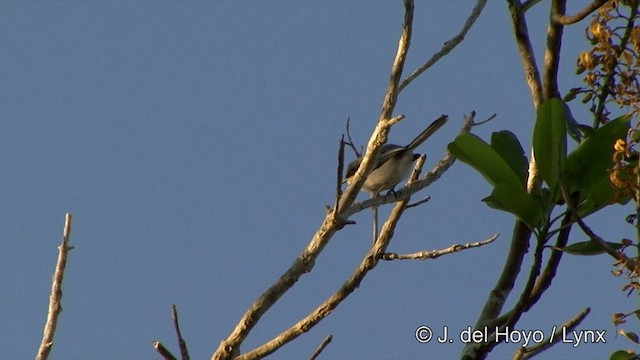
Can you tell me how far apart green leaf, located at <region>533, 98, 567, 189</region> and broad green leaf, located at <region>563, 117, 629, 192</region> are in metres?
0.03

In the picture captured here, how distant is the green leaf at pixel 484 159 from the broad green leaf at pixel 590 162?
16cm

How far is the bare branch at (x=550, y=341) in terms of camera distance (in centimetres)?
199

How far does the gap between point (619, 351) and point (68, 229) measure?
1.68 m

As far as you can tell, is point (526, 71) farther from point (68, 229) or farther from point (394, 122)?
point (68, 229)

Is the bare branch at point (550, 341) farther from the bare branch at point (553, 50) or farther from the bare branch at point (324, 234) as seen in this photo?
the bare branch at point (324, 234)

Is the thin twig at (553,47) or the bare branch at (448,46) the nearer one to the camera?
the thin twig at (553,47)

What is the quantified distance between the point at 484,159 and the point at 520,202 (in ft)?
0.73

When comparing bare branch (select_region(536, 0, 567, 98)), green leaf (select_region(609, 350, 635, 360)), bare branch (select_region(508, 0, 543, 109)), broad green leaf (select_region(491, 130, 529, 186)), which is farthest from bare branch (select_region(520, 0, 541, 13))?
green leaf (select_region(609, 350, 635, 360))

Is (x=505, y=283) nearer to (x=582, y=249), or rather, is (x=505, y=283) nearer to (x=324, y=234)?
(x=582, y=249)

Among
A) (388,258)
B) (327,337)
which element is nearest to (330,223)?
(388,258)

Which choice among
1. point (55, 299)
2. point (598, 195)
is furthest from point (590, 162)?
point (55, 299)

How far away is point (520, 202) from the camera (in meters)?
2.23

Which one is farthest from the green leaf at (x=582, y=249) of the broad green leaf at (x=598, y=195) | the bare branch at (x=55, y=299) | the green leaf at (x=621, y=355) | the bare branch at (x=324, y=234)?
the bare branch at (x=55, y=299)

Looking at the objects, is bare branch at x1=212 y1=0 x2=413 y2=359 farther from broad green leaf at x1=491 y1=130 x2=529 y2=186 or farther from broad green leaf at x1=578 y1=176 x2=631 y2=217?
broad green leaf at x1=578 y1=176 x2=631 y2=217
